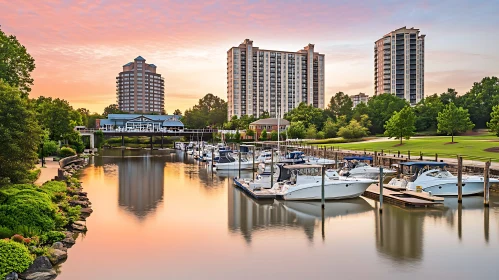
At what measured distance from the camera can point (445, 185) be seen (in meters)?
33.6

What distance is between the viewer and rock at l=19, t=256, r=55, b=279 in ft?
53.3

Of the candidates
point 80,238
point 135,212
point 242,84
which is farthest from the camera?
point 242,84

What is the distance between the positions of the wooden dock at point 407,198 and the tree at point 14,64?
107 feet

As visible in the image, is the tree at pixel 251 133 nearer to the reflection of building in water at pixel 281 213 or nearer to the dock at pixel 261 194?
the dock at pixel 261 194

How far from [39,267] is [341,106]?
12232cm

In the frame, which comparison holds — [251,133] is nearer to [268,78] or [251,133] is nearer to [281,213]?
[268,78]

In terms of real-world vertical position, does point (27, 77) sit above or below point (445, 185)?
above

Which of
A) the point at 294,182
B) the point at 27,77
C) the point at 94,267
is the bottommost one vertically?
the point at 94,267

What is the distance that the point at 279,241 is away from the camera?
22.8m

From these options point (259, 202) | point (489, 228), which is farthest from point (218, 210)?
point (489, 228)

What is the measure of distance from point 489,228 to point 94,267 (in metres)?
21.4

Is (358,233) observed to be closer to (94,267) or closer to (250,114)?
(94,267)

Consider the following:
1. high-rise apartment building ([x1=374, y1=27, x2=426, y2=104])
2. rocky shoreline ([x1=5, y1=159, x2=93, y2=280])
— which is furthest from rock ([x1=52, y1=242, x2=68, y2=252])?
high-rise apartment building ([x1=374, y1=27, x2=426, y2=104])

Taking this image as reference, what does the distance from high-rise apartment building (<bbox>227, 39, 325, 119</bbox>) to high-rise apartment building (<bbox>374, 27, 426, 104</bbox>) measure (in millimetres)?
25391
